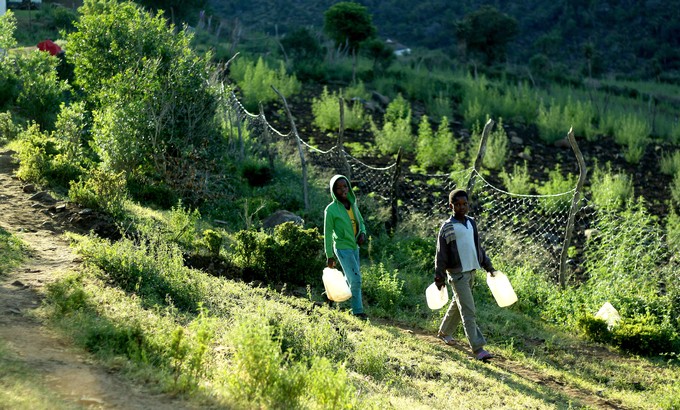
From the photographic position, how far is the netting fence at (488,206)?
10.5 m

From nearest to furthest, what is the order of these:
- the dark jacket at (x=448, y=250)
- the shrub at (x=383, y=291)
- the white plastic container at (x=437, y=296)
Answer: the dark jacket at (x=448, y=250) → the white plastic container at (x=437, y=296) → the shrub at (x=383, y=291)

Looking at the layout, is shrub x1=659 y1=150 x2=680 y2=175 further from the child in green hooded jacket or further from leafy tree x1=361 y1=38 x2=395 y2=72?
leafy tree x1=361 y1=38 x2=395 y2=72

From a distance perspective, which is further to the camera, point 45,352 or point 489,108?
point 489,108

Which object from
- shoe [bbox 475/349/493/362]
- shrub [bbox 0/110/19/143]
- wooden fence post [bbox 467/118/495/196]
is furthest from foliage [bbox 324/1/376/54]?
shoe [bbox 475/349/493/362]

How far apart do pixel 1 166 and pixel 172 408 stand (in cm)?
741

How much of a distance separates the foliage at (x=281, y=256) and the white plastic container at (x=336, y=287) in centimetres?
154

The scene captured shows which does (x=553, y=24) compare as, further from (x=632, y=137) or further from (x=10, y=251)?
(x=10, y=251)

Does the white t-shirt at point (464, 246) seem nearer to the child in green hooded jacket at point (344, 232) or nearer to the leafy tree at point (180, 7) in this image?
the child in green hooded jacket at point (344, 232)

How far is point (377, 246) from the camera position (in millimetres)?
10844

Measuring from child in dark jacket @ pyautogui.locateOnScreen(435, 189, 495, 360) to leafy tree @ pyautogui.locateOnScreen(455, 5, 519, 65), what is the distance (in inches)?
1390

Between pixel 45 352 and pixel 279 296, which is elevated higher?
pixel 45 352

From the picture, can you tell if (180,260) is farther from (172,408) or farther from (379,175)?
(379,175)

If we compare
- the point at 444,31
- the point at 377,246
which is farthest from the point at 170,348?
the point at 444,31

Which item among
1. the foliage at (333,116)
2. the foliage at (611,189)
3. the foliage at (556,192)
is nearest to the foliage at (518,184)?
the foliage at (556,192)
